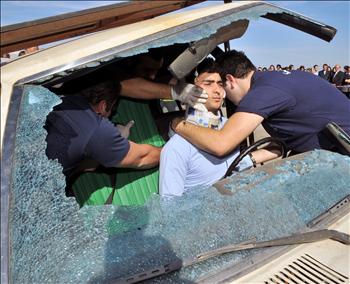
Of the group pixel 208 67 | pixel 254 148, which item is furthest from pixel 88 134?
pixel 208 67

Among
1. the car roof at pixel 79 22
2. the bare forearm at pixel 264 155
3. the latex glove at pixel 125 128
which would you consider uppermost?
the car roof at pixel 79 22

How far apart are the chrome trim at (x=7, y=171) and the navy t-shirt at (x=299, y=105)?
1.33 m

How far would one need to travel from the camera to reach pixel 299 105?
2393 millimetres

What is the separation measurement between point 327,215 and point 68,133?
123 cm

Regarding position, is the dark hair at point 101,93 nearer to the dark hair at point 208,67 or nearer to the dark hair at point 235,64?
the dark hair at point 208,67

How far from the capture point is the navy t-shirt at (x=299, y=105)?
2.31m

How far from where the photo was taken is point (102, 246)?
1427mm

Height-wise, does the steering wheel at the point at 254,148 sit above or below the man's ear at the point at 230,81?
below

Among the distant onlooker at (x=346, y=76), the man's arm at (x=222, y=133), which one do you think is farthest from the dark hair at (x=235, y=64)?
the distant onlooker at (x=346, y=76)

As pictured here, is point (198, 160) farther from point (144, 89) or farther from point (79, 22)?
point (79, 22)

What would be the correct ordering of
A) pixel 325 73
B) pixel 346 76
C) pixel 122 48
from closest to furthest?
pixel 122 48
pixel 346 76
pixel 325 73

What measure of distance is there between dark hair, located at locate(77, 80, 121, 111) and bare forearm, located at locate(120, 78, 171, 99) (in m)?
0.34

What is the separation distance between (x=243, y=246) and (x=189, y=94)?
112 centimetres

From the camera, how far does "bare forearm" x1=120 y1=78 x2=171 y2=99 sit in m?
2.54
